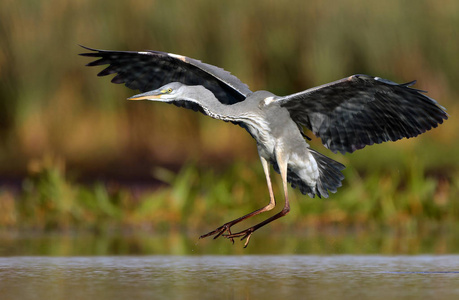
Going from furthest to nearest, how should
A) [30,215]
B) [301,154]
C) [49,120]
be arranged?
1. [49,120]
2. [30,215]
3. [301,154]

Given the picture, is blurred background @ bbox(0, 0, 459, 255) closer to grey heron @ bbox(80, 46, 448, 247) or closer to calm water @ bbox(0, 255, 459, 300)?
grey heron @ bbox(80, 46, 448, 247)

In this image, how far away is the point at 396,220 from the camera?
917 cm

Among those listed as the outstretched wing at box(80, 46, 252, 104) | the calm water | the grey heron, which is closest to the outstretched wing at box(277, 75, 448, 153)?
the grey heron

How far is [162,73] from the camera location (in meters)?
8.13

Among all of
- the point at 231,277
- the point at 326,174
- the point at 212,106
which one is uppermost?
the point at 212,106

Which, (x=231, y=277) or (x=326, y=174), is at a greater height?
(x=326, y=174)

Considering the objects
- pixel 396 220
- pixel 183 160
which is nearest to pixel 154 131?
pixel 183 160

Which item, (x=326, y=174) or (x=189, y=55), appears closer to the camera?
(x=326, y=174)

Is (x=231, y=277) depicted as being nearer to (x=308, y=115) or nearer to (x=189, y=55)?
(x=308, y=115)

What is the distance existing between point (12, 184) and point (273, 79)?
3.65m

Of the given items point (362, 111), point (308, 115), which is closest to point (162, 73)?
point (308, 115)

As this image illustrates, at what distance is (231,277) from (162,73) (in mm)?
2547

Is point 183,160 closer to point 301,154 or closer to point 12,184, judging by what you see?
point 12,184

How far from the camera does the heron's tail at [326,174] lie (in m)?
7.51
